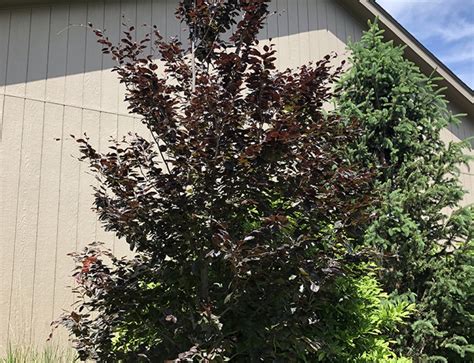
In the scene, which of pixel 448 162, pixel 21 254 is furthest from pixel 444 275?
pixel 21 254

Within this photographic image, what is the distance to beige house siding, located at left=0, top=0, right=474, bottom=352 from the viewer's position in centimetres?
567

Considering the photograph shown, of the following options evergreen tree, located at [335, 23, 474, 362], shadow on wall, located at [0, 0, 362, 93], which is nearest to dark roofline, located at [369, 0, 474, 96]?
evergreen tree, located at [335, 23, 474, 362]

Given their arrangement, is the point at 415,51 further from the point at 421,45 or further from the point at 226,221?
the point at 226,221

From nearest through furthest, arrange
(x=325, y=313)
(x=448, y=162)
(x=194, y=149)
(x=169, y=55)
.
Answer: (x=194, y=149)
(x=169, y=55)
(x=325, y=313)
(x=448, y=162)

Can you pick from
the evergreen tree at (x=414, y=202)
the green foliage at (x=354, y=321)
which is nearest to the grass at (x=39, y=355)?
the green foliage at (x=354, y=321)

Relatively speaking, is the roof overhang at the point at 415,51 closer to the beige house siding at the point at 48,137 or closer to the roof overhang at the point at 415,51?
the roof overhang at the point at 415,51

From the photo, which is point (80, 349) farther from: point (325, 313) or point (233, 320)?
point (325, 313)

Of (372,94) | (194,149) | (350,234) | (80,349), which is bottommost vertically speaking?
(80,349)

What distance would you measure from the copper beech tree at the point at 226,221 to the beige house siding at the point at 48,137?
2240mm

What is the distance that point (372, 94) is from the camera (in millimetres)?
6441

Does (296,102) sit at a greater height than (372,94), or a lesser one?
lesser

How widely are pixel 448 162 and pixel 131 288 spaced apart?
416 cm

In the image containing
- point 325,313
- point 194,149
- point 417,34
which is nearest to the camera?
point 194,149

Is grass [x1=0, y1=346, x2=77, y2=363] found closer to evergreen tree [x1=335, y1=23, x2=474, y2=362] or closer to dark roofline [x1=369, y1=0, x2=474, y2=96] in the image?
evergreen tree [x1=335, y1=23, x2=474, y2=362]
